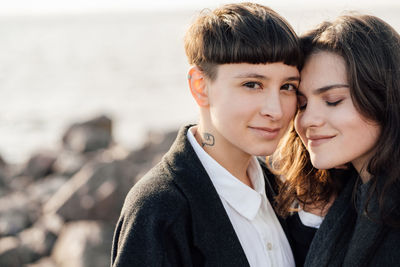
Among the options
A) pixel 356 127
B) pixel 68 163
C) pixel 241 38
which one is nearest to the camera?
pixel 241 38

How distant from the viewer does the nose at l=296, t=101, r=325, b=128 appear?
8.71 ft

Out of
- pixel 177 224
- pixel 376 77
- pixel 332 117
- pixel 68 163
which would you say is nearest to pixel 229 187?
pixel 177 224

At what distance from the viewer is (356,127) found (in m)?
2.59

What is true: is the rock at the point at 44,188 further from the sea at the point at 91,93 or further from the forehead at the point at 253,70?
the forehead at the point at 253,70

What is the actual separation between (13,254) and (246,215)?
15.4ft

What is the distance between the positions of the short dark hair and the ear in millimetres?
43

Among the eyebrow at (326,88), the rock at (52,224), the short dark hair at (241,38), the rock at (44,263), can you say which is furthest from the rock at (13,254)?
the eyebrow at (326,88)

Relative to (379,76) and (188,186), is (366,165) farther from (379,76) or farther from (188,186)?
(188,186)

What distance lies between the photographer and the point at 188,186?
2.40 meters

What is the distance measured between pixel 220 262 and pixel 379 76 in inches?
52.5

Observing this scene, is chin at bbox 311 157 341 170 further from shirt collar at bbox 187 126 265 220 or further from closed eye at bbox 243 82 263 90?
closed eye at bbox 243 82 263 90

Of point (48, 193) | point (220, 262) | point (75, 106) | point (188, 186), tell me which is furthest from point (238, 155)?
point (75, 106)

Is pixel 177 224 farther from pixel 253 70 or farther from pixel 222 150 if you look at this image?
pixel 253 70

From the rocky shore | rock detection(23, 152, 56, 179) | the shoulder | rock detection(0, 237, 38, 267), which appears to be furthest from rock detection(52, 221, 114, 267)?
rock detection(23, 152, 56, 179)
